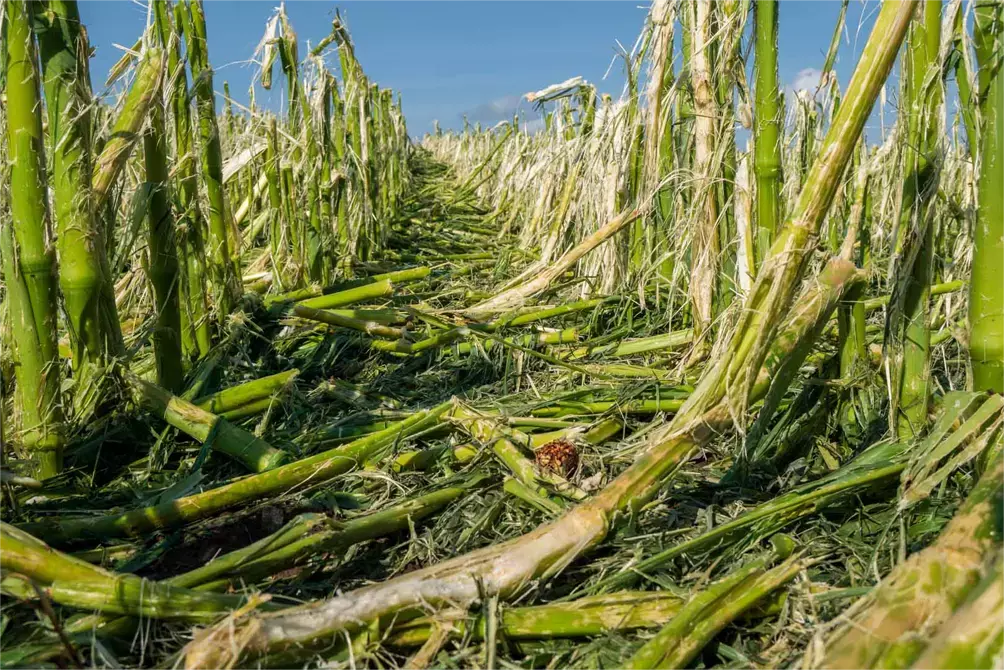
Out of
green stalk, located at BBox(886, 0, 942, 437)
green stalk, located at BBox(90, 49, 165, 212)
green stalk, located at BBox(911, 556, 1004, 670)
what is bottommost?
green stalk, located at BBox(911, 556, 1004, 670)

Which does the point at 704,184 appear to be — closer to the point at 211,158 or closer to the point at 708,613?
the point at 708,613

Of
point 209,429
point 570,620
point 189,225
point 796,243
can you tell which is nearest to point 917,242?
point 796,243

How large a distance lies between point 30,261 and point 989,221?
243cm

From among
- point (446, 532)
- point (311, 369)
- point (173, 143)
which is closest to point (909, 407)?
point (446, 532)

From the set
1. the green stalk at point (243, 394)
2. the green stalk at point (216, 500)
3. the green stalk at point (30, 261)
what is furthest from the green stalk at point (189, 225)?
the green stalk at point (216, 500)

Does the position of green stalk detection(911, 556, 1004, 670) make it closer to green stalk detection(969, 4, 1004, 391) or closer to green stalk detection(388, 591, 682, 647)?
green stalk detection(388, 591, 682, 647)

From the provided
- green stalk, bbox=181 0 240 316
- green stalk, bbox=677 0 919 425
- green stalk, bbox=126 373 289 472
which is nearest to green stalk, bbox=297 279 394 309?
green stalk, bbox=181 0 240 316

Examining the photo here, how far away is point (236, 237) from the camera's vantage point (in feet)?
13.5

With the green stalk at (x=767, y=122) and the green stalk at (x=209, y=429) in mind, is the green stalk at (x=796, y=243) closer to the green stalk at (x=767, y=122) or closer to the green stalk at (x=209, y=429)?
the green stalk at (x=767, y=122)

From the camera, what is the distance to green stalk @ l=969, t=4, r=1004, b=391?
1.56 m

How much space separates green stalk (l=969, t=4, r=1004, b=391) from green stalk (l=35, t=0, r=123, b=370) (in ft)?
7.60

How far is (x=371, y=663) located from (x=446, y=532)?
55 cm

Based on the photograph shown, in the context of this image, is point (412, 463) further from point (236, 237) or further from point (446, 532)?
point (236, 237)

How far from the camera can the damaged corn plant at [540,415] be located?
4.83 ft
